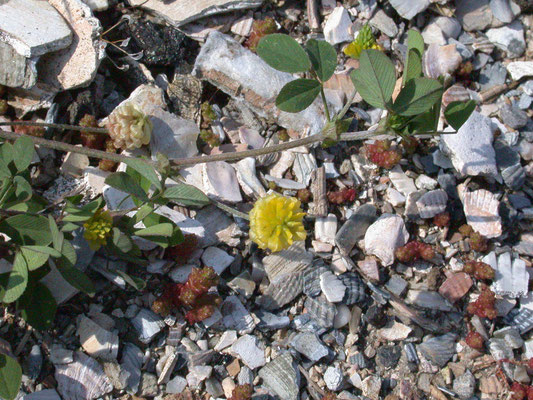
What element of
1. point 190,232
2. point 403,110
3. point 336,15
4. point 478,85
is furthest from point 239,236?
point 478,85

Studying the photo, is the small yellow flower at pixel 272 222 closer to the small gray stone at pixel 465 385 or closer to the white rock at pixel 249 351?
the white rock at pixel 249 351

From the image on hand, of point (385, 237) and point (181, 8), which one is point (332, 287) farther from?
point (181, 8)

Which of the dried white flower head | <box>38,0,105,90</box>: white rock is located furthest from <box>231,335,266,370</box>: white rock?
<box>38,0,105,90</box>: white rock

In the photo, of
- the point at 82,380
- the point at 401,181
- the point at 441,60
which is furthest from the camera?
the point at 441,60

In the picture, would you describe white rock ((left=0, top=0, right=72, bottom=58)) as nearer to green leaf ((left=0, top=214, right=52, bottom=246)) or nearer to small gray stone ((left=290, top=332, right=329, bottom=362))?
green leaf ((left=0, top=214, right=52, bottom=246))

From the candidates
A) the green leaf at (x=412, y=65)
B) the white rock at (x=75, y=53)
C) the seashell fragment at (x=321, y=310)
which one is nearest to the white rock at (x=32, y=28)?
the white rock at (x=75, y=53)

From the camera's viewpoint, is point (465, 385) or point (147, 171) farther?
point (465, 385)

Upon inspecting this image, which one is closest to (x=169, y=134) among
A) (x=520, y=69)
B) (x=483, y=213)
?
(x=483, y=213)

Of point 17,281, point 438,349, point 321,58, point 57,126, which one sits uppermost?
point 321,58
